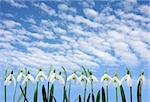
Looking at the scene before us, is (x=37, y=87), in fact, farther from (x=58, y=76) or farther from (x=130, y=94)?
(x=130, y=94)

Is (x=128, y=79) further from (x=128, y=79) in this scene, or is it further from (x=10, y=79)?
(x=10, y=79)

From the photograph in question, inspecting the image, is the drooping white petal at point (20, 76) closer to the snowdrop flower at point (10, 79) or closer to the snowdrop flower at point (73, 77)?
the snowdrop flower at point (10, 79)

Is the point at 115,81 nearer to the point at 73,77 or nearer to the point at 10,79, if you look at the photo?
the point at 73,77

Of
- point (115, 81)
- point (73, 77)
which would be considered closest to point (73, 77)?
point (73, 77)

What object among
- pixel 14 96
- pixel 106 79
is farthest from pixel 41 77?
→ pixel 106 79

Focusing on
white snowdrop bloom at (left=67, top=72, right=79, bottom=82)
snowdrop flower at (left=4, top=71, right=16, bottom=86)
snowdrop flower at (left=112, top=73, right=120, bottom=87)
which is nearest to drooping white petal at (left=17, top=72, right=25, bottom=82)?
snowdrop flower at (left=4, top=71, right=16, bottom=86)

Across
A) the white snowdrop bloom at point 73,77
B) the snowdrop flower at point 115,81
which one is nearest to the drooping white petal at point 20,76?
the white snowdrop bloom at point 73,77

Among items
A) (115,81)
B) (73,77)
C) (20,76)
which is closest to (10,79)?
(20,76)

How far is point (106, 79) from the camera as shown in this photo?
5.79m

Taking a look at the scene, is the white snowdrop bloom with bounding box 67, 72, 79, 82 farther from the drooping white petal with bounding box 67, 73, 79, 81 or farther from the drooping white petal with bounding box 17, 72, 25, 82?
the drooping white petal with bounding box 17, 72, 25, 82

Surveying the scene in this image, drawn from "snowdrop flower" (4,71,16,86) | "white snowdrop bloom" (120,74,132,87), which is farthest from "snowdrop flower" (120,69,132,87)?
"snowdrop flower" (4,71,16,86)

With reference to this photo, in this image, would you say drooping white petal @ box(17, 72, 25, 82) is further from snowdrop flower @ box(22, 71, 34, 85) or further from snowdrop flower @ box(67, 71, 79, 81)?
snowdrop flower @ box(67, 71, 79, 81)

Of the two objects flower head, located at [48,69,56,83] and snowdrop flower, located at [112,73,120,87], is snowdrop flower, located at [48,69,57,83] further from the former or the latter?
snowdrop flower, located at [112,73,120,87]

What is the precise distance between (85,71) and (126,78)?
61 centimetres
